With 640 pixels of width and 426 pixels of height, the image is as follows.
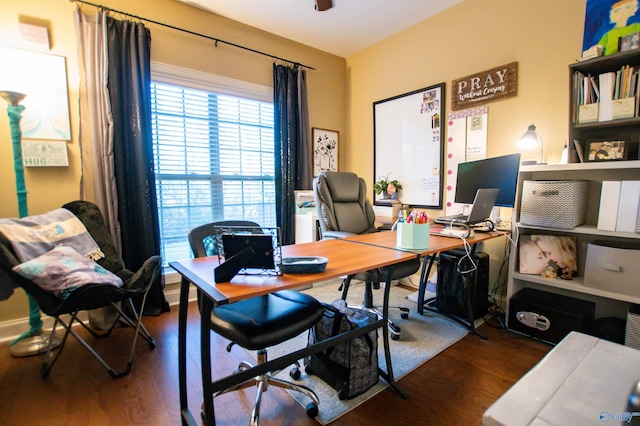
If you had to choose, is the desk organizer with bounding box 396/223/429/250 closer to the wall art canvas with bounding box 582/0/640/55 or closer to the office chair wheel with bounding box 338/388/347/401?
the office chair wheel with bounding box 338/388/347/401

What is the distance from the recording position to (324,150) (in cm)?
380

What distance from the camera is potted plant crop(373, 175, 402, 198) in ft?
10.9

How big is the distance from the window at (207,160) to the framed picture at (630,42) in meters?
Answer: 2.87

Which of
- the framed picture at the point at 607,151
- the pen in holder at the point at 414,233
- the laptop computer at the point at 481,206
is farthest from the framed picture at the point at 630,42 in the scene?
the pen in holder at the point at 414,233

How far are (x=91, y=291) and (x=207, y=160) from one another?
5.48 feet

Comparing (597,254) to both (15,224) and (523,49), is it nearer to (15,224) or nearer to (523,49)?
(523,49)

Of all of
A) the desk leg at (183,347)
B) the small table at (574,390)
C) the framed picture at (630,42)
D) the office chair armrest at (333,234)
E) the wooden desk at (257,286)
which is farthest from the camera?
the office chair armrest at (333,234)

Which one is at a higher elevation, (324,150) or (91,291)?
(324,150)

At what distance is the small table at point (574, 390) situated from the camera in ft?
2.40

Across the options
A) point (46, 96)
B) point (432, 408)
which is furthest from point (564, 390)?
point (46, 96)

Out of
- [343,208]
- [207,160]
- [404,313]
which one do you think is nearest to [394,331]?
[404,313]

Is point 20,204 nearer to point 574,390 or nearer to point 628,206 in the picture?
point 574,390

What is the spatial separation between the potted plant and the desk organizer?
73.1 inches

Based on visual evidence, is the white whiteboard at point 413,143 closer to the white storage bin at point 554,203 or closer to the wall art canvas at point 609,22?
the white storage bin at point 554,203
